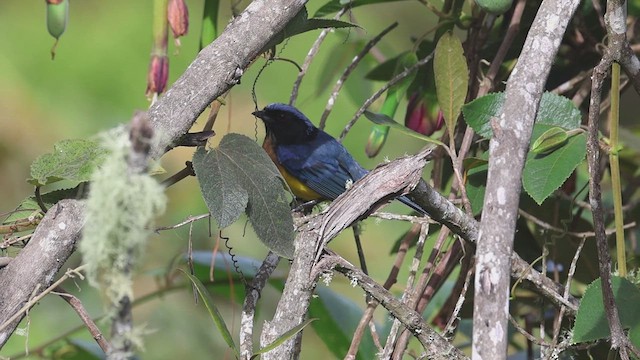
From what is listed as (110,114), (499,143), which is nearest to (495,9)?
(499,143)

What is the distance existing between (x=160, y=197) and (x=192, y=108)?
680mm

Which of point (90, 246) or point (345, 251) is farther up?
point (345, 251)

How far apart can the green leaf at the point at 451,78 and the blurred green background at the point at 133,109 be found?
4.37ft

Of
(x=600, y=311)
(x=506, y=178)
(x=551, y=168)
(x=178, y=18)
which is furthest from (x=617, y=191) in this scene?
(x=178, y=18)

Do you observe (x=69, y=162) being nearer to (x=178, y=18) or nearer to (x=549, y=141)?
(x=178, y=18)

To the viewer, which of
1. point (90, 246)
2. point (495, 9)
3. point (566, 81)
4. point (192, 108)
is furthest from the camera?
point (566, 81)

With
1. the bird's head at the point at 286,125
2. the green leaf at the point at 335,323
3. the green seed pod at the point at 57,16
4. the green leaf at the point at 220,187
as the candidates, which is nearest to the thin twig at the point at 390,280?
the green leaf at the point at 335,323

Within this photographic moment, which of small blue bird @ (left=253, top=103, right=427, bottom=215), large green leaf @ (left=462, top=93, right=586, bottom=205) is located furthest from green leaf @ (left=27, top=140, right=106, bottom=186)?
small blue bird @ (left=253, top=103, right=427, bottom=215)

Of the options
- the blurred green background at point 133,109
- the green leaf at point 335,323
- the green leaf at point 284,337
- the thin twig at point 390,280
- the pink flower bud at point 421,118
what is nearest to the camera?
the green leaf at point 284,337

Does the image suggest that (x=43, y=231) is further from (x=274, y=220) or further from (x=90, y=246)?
(x=90, y=246)

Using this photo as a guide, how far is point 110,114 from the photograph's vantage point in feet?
11.3

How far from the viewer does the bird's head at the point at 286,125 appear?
304cm

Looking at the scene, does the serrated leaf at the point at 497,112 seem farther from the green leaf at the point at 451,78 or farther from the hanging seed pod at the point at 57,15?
the hanging seed pod at the point at 57,15

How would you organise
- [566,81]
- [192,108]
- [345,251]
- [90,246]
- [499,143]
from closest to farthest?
[90,246]
[499,143]
[192,108]
[566,81]
[345,251]
